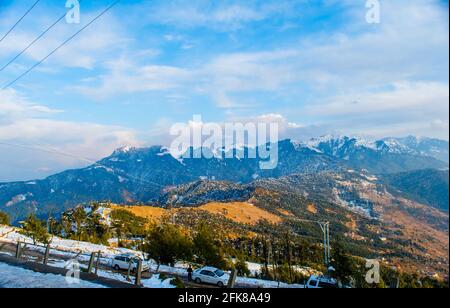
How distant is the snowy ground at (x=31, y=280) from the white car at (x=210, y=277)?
14141mm

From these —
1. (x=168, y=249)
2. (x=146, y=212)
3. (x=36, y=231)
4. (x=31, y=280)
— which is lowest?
(x=146, y=212)

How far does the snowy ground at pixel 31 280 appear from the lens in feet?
57.1

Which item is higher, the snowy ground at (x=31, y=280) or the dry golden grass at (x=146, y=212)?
the snowy ground at (x=31, y=280)

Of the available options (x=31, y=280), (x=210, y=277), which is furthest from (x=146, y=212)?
(x=31, y=280)

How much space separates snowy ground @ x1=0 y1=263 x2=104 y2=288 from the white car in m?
14.1

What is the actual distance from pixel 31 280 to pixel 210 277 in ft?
Answer: 50.6

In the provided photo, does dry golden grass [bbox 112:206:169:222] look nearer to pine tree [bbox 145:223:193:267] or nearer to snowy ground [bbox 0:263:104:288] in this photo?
pine tree [bbox 145:223:193:267]

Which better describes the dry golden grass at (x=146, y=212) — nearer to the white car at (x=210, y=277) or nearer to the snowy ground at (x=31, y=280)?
the white car at (x=210, y=277)

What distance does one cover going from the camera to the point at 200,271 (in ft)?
105

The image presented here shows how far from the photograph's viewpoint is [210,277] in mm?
31203

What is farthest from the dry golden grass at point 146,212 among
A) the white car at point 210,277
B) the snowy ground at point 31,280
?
the snowy ground at point 31,280

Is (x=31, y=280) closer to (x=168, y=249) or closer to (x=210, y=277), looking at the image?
(x=210, y=277)
